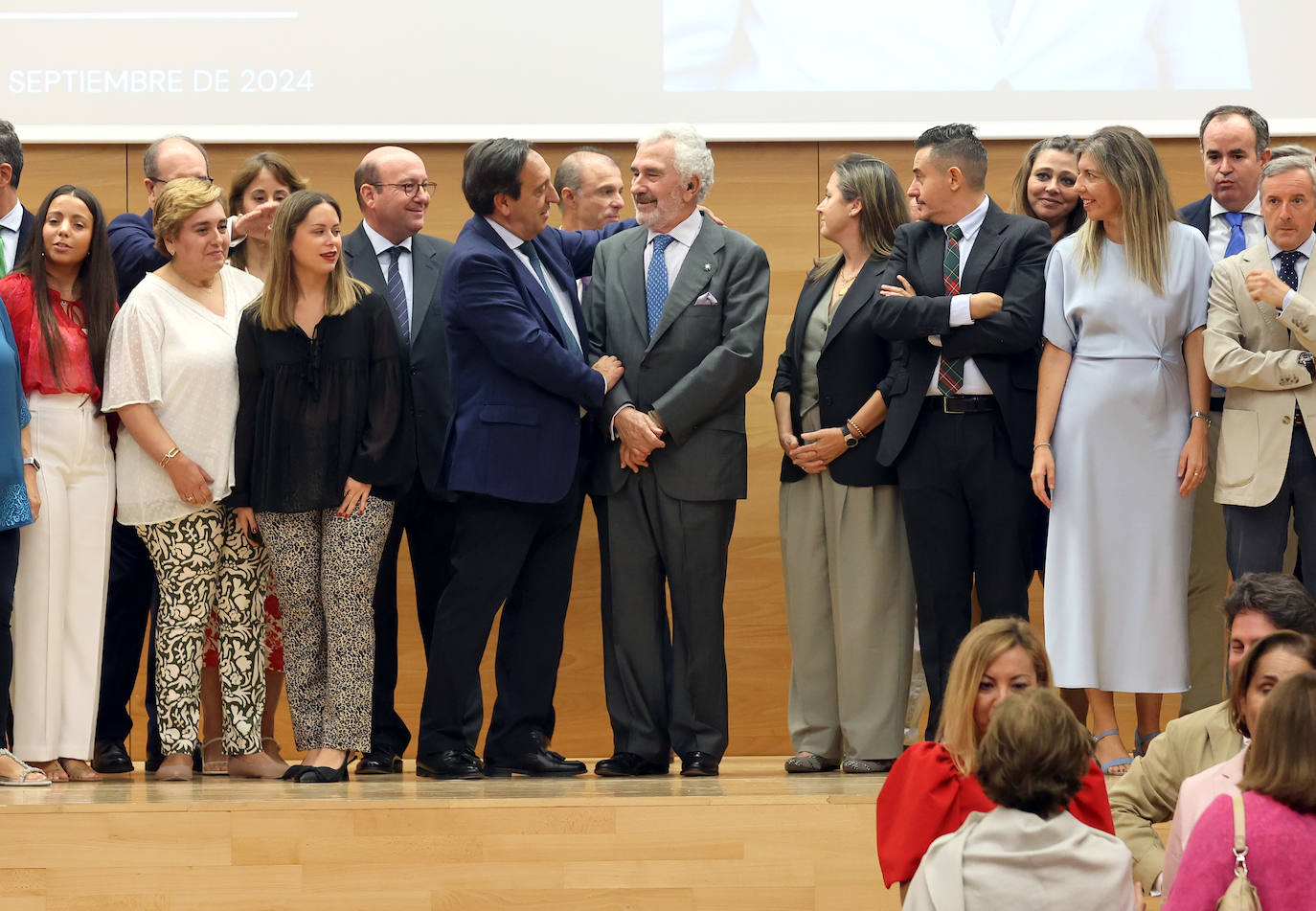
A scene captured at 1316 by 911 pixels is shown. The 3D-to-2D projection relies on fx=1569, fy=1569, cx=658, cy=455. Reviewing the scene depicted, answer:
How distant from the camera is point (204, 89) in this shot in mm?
5332

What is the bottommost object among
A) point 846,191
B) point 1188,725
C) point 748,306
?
point 1188,725

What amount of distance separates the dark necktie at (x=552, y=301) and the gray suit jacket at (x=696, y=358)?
4.6 inches

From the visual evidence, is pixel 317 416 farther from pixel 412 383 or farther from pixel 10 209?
pixel 10 209

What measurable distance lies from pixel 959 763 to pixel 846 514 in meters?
1.67

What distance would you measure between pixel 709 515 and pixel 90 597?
1618 mm

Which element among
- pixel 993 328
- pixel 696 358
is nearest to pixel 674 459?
pixel 696 358

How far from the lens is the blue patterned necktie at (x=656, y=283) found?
4273 mm

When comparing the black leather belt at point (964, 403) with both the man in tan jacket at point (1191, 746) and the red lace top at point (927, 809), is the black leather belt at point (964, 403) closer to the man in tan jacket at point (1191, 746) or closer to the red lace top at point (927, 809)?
the man in tan jacket at point (1191, 746)

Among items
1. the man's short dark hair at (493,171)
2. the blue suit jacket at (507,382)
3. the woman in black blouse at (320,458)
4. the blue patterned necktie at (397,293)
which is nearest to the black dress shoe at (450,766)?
A: the woman in black blouse at (320,458)

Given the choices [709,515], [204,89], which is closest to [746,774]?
[709,515]

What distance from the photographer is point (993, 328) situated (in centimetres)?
399

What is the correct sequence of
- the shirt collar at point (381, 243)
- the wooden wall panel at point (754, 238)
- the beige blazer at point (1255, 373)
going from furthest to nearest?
the wooden wall panel at point (754, 238) → the shirt collar at point (381, 243) → the beige blazer at point (1255, 373)

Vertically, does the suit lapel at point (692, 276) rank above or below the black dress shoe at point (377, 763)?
above

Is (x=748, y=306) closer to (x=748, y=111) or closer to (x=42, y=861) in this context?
(x=748, y=111)
